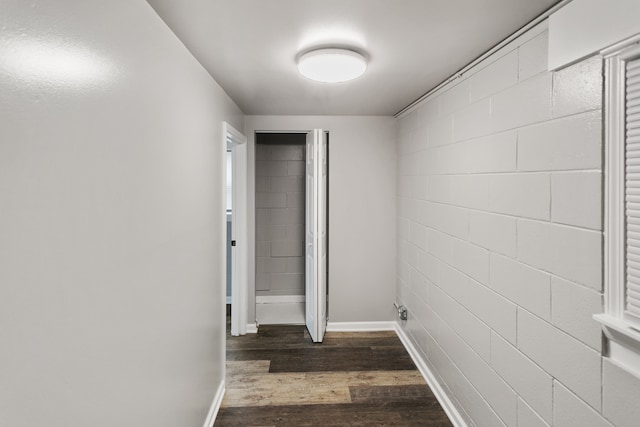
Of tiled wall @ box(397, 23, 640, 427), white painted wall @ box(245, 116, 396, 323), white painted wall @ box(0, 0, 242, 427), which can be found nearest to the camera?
white painted wall @ box(0, 0, 242, 427)

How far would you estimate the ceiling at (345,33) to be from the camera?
5.07 ft

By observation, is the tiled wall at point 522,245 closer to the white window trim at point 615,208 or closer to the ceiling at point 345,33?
the white window trim at point 615,208

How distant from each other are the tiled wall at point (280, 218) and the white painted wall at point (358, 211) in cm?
107

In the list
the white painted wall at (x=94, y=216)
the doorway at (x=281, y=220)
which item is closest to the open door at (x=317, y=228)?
the doorway at (x=281, y=220)

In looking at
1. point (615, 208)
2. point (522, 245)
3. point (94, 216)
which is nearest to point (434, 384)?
point (522, 245)

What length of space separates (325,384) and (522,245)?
198 cm

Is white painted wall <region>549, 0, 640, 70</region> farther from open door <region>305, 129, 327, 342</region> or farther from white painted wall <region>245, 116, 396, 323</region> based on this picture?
white painted wall <region>245, 116, 396, 323</region>

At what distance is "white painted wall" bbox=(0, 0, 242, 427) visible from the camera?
0.80m

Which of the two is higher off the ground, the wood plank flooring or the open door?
the open door

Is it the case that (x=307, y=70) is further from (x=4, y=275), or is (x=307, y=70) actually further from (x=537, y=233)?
(x=4, y=275)

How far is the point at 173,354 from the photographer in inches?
69.9

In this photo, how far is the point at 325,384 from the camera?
2947mm

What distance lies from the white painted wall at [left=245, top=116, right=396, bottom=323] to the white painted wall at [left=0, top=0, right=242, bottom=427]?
2.13 m

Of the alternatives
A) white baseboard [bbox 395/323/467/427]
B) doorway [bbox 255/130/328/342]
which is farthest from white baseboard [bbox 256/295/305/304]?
white baseboard [bbox 395/323/467/427]
